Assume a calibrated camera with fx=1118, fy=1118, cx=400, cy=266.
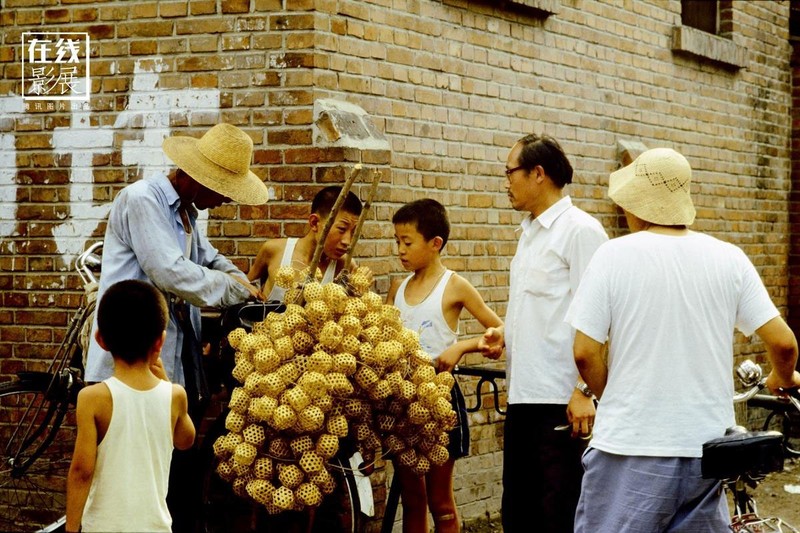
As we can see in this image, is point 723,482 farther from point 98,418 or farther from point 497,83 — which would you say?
point 497,83

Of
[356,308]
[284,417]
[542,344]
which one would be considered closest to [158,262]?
[356,308]

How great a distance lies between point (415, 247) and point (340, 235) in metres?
0.37

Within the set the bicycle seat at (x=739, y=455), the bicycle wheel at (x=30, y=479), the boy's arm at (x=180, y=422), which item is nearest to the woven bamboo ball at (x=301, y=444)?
the boy's arm at (x=180, y=422)

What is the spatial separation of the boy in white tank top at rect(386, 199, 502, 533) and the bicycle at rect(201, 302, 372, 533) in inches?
11.5

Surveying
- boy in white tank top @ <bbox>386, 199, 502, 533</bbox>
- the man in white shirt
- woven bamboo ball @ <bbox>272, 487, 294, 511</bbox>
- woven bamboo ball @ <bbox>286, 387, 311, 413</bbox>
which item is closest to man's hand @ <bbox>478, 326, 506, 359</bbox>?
the man in white shirt

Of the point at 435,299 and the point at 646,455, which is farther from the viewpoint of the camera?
the point at 435,299

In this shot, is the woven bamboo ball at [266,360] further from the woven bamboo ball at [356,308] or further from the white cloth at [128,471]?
the white cloth at [128,471]

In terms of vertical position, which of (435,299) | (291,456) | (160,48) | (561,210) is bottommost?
(291,456)

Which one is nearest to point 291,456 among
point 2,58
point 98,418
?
point 98,418

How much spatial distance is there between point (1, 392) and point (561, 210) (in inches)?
105

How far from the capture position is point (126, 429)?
11.9 feet

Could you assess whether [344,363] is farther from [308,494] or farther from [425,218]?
[425,218]

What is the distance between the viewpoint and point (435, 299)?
16.6ft

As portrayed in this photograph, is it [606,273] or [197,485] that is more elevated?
[606,273]
